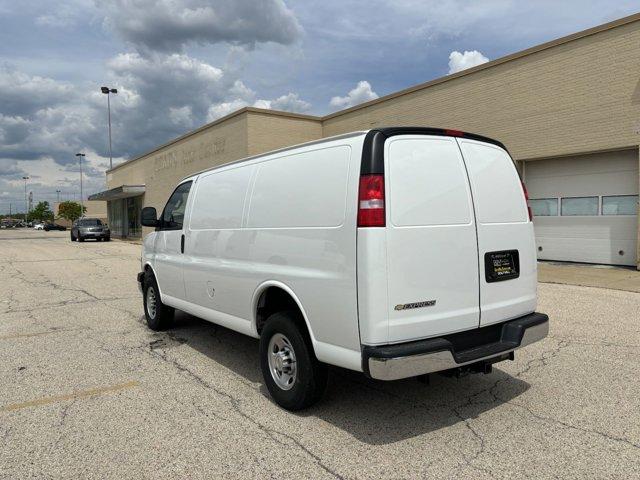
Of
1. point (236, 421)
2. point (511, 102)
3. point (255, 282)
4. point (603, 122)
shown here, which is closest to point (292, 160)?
point (255, 282)

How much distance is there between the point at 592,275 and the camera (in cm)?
1159

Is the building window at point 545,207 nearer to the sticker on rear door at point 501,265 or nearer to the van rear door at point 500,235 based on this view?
the van rear door at point 500,235

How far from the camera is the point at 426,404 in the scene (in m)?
4.20

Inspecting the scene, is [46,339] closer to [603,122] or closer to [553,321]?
[553,321]

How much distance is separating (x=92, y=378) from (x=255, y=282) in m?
2.07

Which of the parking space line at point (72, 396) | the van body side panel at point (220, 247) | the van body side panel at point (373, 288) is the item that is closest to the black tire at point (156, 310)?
the van body side panel at point (220, 247)

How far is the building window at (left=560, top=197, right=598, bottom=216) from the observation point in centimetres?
1313

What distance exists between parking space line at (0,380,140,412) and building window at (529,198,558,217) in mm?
12578

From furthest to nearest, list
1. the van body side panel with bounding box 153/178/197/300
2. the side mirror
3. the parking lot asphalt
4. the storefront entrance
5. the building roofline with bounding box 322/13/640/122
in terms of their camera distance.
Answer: the storefront entrance, the building roofline with bounding box 322/13/640/122, the side mirror, the van body side panel with bounding box 153/178/197/300, the parking lot asphalt

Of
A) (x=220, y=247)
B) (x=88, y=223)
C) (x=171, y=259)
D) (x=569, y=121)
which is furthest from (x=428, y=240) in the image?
(x=88, y=223)

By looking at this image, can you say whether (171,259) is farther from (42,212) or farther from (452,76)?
(42,212)

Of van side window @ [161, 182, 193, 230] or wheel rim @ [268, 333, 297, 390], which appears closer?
wheel rim @ [268, 333, 297, 390]

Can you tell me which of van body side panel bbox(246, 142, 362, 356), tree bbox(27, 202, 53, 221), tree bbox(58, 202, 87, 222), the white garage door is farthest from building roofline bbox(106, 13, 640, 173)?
tree bbox(27, 202, 53, 221)

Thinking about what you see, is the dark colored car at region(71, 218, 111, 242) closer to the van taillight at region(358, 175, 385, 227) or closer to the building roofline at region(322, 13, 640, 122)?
the building roofline at region(322, 13, 640, 122)
